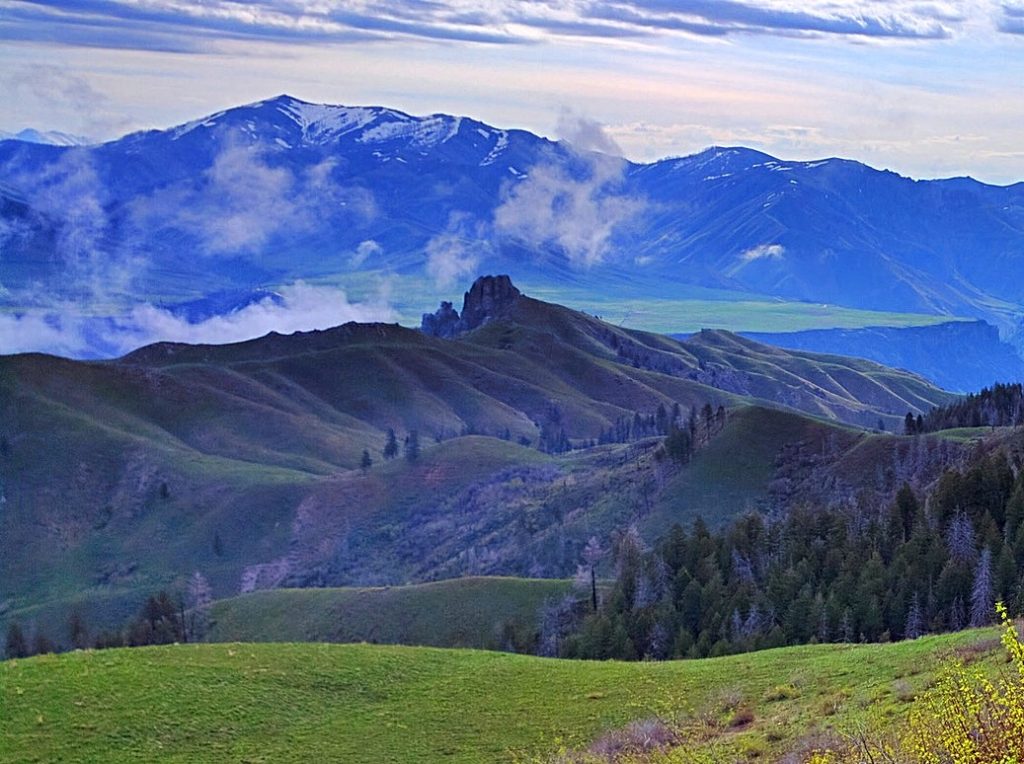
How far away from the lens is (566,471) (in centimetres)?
19825

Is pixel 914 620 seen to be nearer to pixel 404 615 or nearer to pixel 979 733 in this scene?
pixel 979 733

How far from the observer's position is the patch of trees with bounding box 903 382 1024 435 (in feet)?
549

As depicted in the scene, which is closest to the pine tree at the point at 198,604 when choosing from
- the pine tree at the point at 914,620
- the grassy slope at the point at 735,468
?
the grassy slope at the point at 735,468

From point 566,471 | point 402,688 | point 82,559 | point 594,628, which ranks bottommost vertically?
point 82,559

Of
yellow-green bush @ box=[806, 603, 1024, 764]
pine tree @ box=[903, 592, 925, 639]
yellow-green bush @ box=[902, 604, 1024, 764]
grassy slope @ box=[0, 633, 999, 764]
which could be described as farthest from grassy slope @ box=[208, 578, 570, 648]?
yellow-green bush @ box=[902, 604, 1024, 764]

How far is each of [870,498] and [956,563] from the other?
44.8 m

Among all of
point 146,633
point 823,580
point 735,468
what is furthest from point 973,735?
point 735,468

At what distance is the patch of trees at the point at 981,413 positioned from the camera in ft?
549

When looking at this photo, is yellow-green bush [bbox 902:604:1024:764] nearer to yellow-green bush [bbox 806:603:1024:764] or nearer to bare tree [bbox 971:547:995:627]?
yellow-green bush [bbox 806:603:1024:764]

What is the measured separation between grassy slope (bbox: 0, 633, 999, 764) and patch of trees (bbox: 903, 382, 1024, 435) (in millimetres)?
129338

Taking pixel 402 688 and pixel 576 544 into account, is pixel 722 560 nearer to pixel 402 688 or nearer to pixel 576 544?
pixel 402 688

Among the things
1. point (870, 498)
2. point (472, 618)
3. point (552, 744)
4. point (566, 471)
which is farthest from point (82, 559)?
point (552, 744)

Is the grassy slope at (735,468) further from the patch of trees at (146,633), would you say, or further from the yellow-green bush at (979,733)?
the yellow-green bush at (979,733)

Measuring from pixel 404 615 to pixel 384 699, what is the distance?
6041 centimetres
